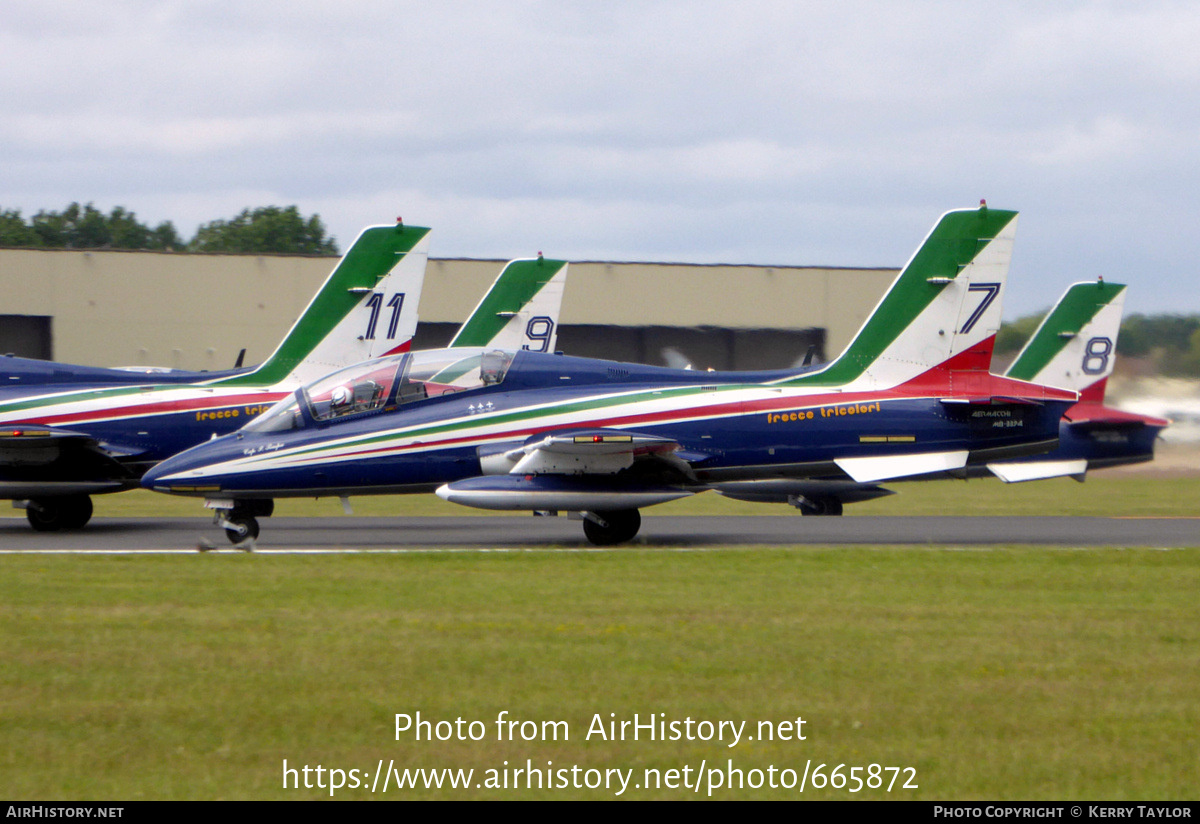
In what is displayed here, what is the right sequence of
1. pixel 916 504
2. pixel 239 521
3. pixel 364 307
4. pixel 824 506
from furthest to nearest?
pixel 916 504
pixel 824 506
pixel 364 307
pixel 239 521

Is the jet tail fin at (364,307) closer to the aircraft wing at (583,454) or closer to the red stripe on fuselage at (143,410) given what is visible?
the red stripe on fuselage at (143,410)

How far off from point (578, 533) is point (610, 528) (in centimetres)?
175

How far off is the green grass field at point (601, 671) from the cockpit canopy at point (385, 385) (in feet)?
8.97

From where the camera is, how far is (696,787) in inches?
213

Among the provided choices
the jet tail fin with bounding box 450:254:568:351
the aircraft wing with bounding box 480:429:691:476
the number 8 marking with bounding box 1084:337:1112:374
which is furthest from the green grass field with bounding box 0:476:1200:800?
the jet tail fin with bounding box 450:254:568:351

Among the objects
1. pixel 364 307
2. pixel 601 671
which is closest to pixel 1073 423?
pixel 364 307

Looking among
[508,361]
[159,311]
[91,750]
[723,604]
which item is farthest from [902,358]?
[159,311]

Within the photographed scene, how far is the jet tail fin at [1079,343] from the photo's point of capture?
73.2ft

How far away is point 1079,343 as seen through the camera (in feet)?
73.4

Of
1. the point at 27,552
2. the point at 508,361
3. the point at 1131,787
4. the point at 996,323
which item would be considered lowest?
the point at 27,552

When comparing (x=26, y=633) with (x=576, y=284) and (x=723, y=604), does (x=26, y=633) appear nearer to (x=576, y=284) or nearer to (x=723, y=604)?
(x=723, y=604)

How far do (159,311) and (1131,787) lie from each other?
1472 inches

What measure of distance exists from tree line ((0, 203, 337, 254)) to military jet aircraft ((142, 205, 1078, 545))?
75397 millimetres

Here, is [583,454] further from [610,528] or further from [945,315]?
[945,315]
